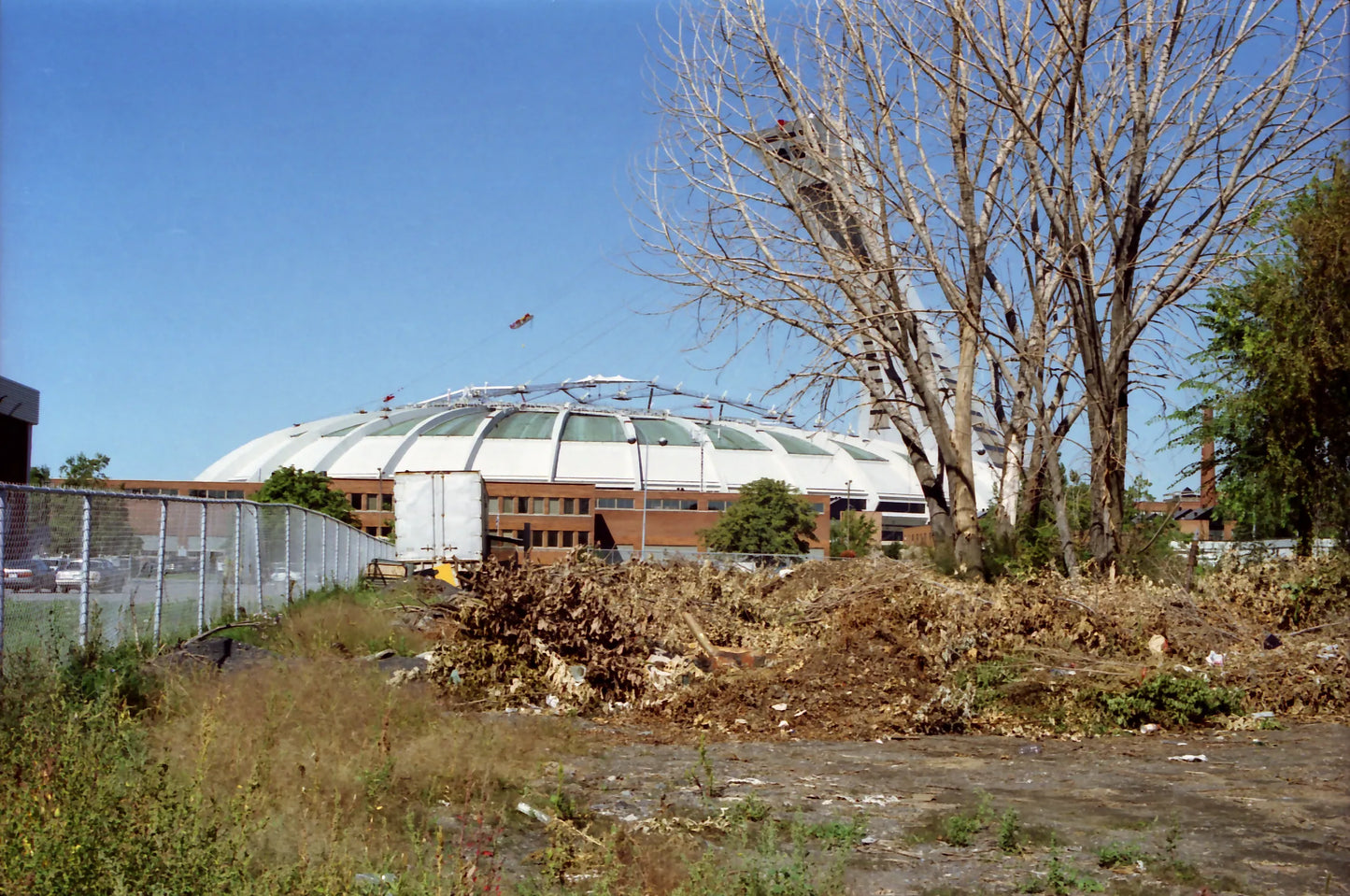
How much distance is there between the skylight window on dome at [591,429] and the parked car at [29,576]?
106 meters

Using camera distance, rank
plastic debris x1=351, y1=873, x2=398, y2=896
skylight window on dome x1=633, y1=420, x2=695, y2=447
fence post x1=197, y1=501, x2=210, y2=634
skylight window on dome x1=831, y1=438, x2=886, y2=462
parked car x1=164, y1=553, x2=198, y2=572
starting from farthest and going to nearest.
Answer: skylight window on dome x1=831, y1=438, x2=886, y2=462 → skylight window on dome x1=633, y1=420, x2=695, y2=447 → fence post x1=197, y1=501, x2=210, y2=634 → parked car x1=164, y1=553, x2=198, y2=572 → plastic debris x1=351, y1=873, x2=398, y2=896

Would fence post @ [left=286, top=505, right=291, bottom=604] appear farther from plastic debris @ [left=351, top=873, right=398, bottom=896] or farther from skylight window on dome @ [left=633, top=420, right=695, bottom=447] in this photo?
skylight window on dome @ [left=633, top=420, right=695, bottom=447]

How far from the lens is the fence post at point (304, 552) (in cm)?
2152

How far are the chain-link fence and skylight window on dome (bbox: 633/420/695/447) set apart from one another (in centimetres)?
9873

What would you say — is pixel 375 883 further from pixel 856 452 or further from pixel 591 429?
pixel 856 452

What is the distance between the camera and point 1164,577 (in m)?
14.3

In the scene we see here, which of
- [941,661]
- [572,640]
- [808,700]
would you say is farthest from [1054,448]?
[572,640]

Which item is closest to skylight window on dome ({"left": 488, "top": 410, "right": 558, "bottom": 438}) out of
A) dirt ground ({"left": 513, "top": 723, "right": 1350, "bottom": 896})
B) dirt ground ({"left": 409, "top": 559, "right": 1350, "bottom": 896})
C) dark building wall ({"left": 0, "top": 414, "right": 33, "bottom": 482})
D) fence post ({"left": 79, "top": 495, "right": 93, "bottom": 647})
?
dark building wall ({"left": 0, "top": 414, "right": 33, "bottom": 482})

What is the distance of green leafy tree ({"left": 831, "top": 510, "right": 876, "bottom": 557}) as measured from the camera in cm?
8456

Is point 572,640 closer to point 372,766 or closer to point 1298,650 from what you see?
point 372,766

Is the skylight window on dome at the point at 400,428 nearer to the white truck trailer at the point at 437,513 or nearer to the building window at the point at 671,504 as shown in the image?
the building window at the point at 671,504

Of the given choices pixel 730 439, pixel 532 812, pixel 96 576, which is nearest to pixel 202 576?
pixel 96 576

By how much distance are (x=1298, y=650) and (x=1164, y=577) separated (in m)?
3.12

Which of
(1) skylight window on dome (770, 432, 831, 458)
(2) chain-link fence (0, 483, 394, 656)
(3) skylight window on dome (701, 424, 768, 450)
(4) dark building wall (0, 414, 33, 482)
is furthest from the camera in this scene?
(1) skylight window on dome (770, 432, 831, 458)
